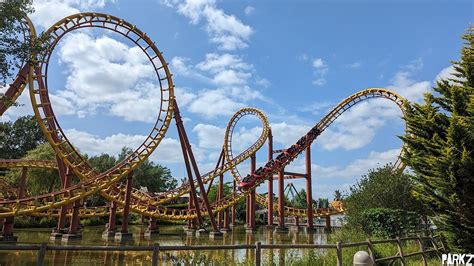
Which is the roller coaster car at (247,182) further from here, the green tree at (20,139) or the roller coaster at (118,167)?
the green tree at (20,139)

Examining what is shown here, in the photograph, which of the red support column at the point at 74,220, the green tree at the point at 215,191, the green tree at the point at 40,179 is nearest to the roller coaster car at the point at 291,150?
the red support column at the point at 74,220

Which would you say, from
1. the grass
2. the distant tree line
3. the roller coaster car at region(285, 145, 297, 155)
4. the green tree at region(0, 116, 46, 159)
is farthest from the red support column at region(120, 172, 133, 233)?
the green tree at region(0, 116, 46, 159)

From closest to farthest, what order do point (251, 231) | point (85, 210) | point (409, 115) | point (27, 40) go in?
point (27, 40)
point (409, 115)
point (85, 210)
point (251, 231)

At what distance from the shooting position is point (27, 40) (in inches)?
386

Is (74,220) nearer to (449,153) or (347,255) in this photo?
(347,255)

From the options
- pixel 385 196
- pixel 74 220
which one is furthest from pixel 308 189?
pixel 74 220

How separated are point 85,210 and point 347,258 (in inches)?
911

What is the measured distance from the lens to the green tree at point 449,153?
10234 mm

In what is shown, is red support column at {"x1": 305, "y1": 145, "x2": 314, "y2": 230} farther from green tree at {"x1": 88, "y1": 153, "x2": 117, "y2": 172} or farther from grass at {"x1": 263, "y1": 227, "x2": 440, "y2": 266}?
green tree at {"x1": 88, "y1": 153, "x2": 117, "y2": 172}

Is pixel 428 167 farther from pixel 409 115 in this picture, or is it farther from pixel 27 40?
pixel 27 40

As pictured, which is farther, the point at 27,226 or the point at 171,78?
the point at 27,226

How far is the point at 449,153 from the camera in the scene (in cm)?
1008

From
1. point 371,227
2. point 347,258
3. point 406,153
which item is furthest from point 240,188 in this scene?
point 347,258

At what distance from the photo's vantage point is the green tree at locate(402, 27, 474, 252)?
1023 cm
